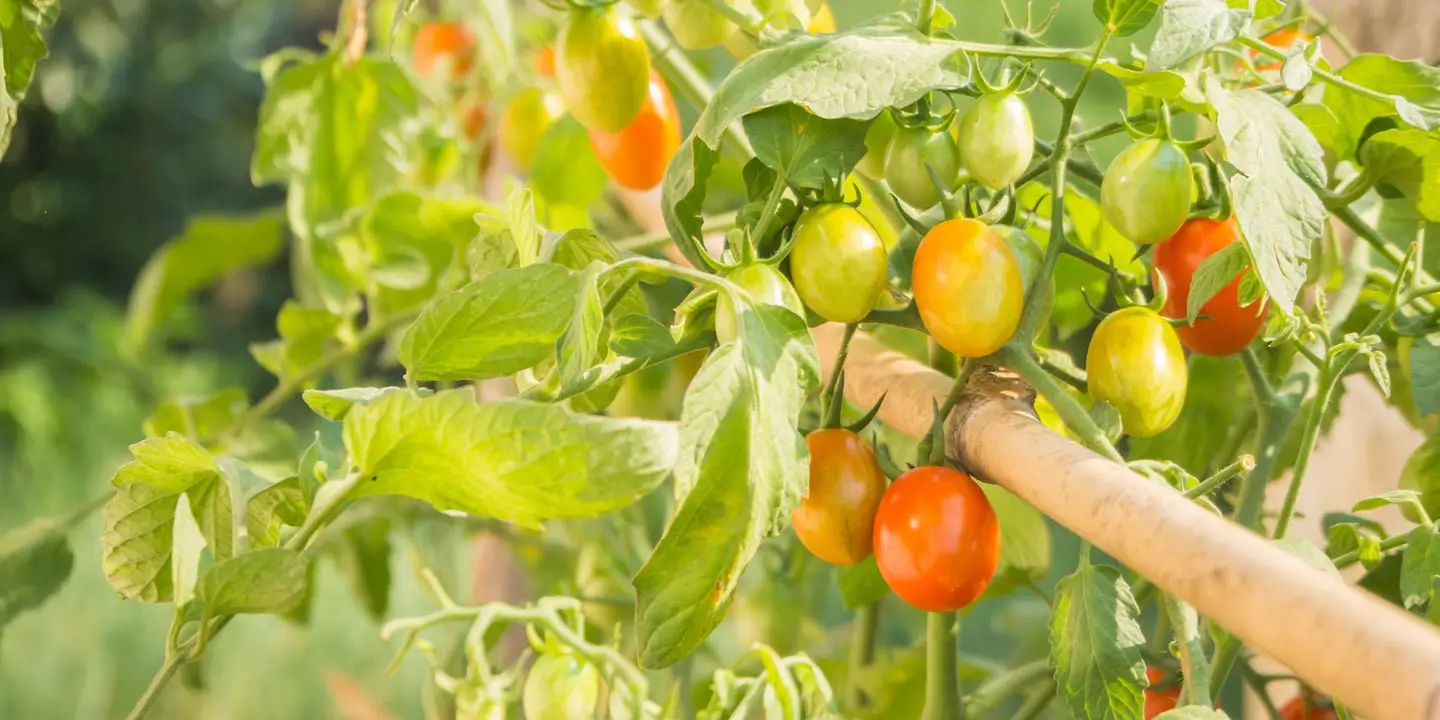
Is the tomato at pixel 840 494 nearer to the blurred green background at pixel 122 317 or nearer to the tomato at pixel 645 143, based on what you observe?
the tomato at pixel 645 143

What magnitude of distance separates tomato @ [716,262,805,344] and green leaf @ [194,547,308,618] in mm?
103

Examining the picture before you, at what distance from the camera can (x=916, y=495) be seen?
27cm

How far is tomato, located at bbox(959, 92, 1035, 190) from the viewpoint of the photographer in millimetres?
258

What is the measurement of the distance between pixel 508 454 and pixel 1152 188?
0.15 metres

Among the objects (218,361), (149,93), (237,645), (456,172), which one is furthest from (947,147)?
(149,93)

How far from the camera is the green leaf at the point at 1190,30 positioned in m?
0.23

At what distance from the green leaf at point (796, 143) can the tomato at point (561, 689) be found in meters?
0.14

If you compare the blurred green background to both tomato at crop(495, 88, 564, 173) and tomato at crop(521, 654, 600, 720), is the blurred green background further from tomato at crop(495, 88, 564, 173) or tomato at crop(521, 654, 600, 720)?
tomato at crop(521, 654, 600, 720)

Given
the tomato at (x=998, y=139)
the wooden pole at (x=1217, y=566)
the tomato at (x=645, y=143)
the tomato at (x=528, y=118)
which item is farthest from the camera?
the tomato at (x=528, y=118)

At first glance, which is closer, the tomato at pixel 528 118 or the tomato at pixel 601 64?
the tomato at pixel 601 64

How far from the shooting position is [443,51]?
28.5 inches

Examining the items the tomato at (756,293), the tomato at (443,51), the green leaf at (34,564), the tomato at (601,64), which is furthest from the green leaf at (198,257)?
the tomato at (756,293)

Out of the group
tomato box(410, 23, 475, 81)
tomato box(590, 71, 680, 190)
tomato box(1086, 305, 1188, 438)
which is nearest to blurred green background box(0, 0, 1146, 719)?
tomato box(410, 23, 475, 81)

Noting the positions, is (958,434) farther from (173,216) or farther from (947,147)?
(173,216)
